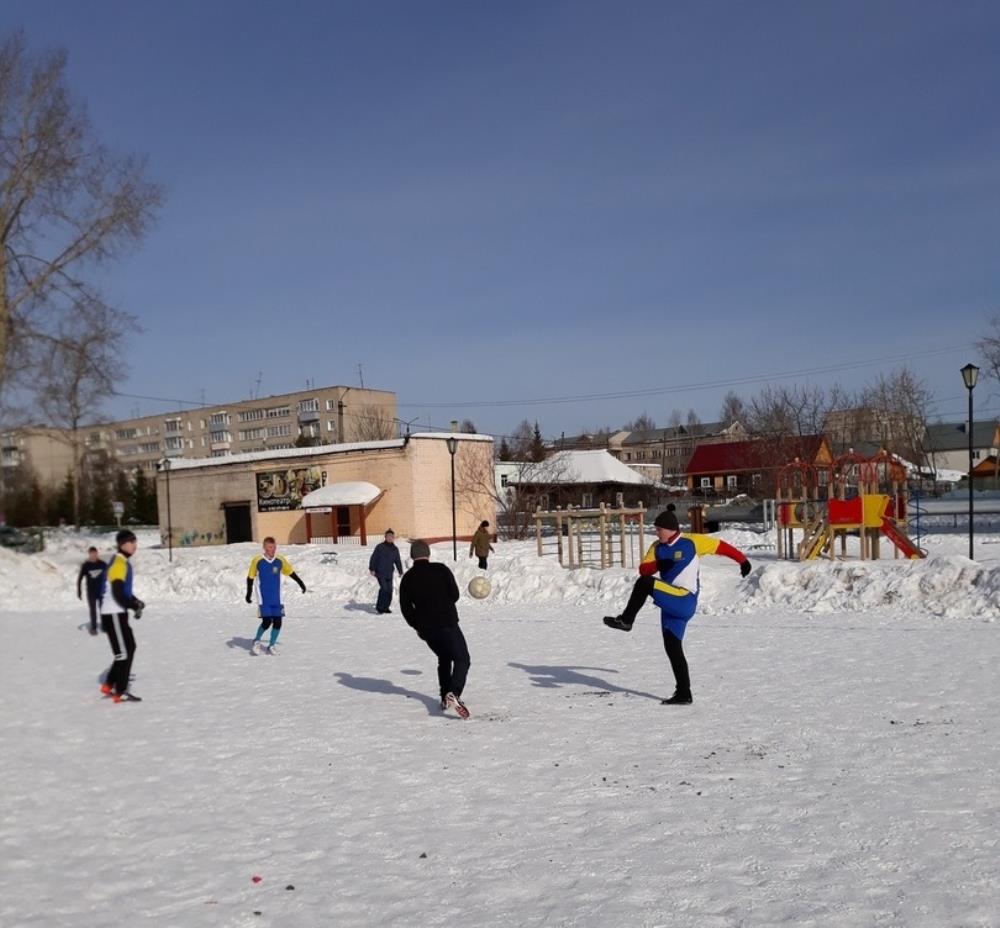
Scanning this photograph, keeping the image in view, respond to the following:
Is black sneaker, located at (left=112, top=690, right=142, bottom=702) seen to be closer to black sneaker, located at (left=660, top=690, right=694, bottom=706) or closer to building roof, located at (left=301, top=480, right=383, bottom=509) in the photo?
black sneaker, located at (left=660, top=690, right=694, bottom=706)

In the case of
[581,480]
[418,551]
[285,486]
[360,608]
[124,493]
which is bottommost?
[360,608]

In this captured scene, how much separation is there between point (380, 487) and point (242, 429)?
209 feet

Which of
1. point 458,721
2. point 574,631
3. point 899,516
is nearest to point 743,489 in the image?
point 899,516

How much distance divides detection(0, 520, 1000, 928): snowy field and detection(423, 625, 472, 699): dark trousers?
381 millimetres

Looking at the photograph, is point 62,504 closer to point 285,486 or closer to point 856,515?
point 285,486

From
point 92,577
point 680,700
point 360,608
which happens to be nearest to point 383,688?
point 680,700

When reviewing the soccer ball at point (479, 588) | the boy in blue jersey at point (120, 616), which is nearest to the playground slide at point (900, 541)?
the soccer ball at point (479, 588)

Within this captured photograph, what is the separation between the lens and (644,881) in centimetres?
501

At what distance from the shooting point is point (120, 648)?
1116 cm

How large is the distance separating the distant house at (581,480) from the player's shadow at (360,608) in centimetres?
3085

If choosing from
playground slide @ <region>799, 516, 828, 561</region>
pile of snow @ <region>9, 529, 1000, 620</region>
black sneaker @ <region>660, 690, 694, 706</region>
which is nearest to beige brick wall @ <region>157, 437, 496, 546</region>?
pile of snow @ <region>9, 529, 1000, 620</region>

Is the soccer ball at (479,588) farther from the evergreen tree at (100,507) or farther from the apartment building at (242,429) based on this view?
the apartment building at (242,429)

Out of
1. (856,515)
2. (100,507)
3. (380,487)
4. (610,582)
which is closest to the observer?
(610,582)

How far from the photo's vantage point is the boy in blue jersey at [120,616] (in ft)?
36.5
